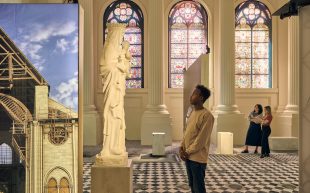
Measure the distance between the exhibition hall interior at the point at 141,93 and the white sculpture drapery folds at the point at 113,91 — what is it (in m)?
0.01

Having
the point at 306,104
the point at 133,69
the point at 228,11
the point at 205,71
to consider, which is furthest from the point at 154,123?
the point at 306,104

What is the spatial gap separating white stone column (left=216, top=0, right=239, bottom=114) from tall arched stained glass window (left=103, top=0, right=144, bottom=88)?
3.81 metres

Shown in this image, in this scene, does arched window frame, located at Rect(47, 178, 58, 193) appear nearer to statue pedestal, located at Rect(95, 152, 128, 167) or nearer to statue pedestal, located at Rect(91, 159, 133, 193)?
statue pedestal, located at Rect(91, 159, 133, 193)

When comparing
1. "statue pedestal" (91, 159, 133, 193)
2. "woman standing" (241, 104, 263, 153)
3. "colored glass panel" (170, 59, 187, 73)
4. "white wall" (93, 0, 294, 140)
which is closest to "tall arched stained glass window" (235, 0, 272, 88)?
"white wall" (93, 0, 294, 140)

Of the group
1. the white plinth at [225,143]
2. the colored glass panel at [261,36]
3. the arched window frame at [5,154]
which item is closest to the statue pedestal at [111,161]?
the arched window frame at [5,154]

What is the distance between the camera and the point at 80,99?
4.26 meters

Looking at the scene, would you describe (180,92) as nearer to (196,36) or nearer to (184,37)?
(184,37)

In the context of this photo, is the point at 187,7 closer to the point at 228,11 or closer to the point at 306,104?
the point at 228,11

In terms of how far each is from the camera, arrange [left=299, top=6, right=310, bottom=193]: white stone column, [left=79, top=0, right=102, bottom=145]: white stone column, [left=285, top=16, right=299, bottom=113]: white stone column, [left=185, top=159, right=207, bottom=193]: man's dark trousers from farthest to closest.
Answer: [left=285, top=16, right=299, bottom=113]: white stone column → [left=79, top=0, right=102, bottom=145]: white stone column → [left=185, top=159, right=207, bottom=193]: man's dark trousers → [left=299, top=6, right=310, bottom=193]: white stone column

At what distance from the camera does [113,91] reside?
588 cm

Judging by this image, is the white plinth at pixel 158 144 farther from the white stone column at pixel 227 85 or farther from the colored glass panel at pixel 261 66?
the colored glass panel at pixel 261 66

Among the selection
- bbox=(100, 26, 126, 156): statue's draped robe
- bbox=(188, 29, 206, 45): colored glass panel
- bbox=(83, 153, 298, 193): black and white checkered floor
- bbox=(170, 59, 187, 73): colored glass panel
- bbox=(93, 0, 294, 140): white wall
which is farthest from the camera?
bbox=(188, 29, 206, 45): colored glass panel

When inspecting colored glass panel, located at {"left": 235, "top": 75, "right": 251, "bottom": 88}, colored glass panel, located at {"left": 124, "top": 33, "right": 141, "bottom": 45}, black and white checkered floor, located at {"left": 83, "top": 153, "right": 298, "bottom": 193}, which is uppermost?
colored glass panel, located at {"left": 124, "top": 33, "right": 141, "bottom": 45}

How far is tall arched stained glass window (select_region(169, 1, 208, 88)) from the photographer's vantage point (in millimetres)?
18172
